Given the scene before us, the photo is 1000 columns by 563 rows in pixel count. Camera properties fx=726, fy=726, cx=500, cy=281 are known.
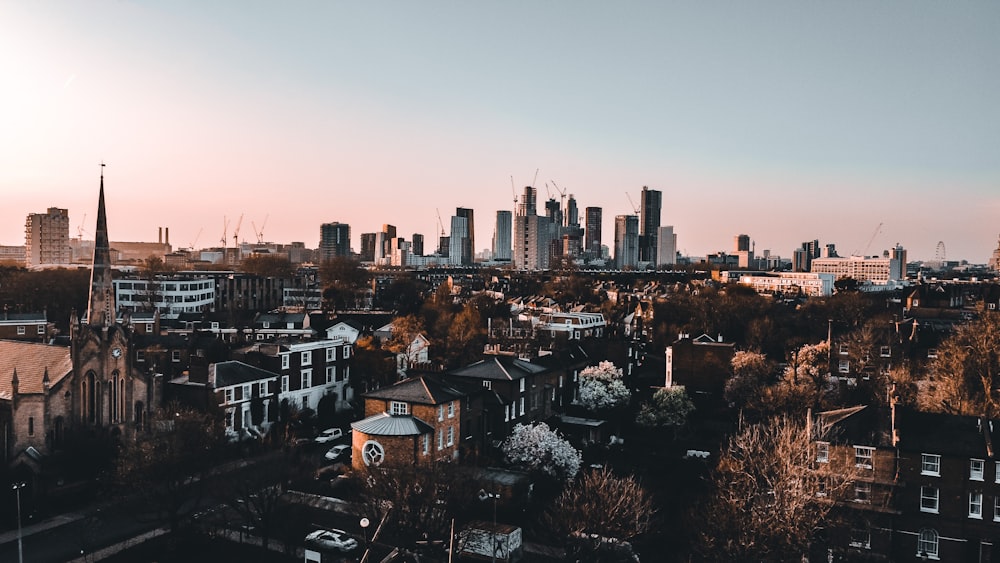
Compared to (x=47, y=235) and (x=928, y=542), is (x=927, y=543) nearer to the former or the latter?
(x=928, y=542)

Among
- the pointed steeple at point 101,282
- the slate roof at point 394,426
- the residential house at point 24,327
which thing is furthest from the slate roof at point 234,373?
the residential house at point 24,327

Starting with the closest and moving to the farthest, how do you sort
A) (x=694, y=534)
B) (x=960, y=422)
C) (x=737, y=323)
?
(x=694, y=534) → (x=960, y=422) → (x=737, y=323)

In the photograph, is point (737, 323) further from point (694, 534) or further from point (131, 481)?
point (131, 481)

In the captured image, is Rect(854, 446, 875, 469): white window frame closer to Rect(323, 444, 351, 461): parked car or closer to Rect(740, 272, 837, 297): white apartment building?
Rect(323, 444, 351, 461): parked car

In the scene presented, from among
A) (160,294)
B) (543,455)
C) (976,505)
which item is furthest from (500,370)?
(160,294)

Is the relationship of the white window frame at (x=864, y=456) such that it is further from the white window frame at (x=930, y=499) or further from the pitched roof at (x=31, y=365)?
the pitched roof at (x=31, y=365)

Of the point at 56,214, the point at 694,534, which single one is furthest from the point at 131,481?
the point at 56,214

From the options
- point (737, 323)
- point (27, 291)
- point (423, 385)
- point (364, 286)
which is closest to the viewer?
point (423, 385)
